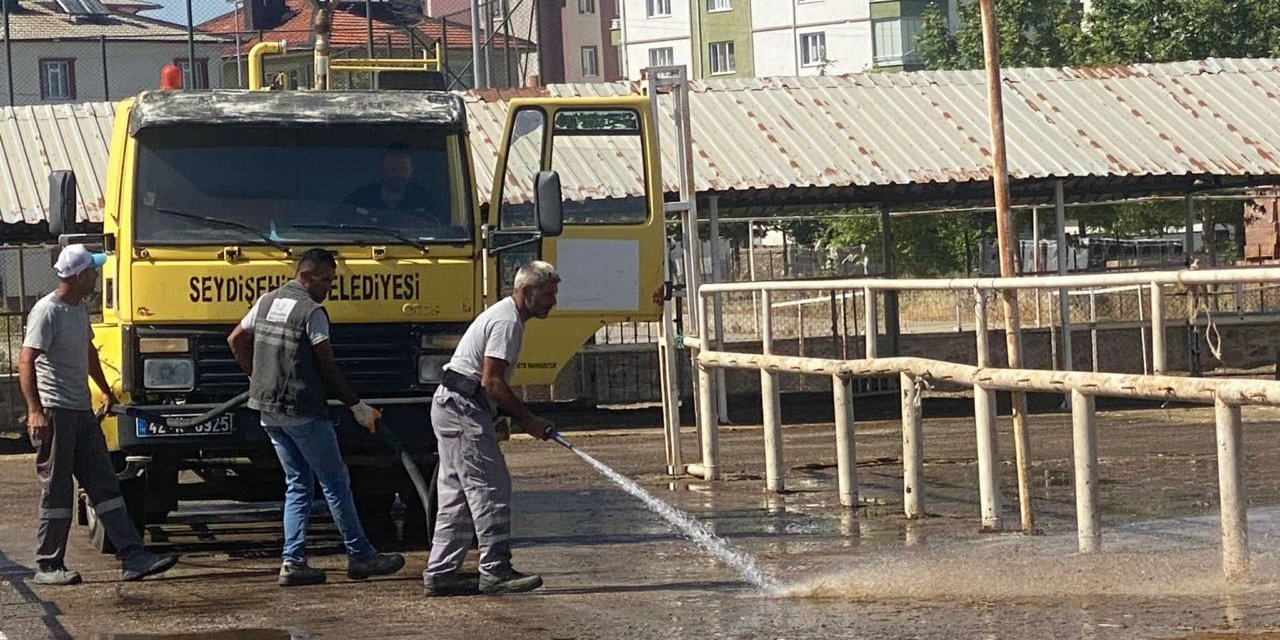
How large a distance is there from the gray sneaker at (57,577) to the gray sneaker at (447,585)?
75.6 inches

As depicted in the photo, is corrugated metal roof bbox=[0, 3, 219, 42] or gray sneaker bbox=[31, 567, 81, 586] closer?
gray sneaker bbox=[31, 567, 81, 586]

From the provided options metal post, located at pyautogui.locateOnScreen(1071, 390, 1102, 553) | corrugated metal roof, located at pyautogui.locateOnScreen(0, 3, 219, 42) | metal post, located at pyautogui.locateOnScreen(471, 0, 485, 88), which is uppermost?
corrugated metal roof, located at pyautogui.locateOnScreen(0, 3, 219, 42)

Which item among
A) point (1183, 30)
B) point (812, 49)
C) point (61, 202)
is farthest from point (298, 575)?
point (812, 49)

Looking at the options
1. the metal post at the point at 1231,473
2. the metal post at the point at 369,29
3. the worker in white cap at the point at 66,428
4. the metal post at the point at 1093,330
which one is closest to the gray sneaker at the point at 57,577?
the worker in white cap at the point at 66,428

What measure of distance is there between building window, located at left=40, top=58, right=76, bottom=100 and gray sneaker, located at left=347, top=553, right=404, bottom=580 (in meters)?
45.2

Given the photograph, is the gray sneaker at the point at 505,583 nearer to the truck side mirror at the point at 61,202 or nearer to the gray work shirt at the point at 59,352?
the gray work shirt at the point at 59,352

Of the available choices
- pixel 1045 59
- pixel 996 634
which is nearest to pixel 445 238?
pixel 996 634

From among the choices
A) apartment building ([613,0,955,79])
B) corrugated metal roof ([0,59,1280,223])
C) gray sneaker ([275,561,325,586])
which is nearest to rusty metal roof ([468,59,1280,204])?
corrugated metal roof ([0,59,1280,223])

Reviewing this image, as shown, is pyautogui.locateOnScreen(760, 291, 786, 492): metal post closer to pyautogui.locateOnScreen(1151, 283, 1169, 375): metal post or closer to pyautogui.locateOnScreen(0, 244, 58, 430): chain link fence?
pyautogui.locateOnScreen(1151, 283, 1169, 375): metal post

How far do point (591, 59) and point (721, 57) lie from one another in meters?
7.37

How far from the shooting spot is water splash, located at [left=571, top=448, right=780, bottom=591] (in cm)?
927

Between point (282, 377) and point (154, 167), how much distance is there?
185cm

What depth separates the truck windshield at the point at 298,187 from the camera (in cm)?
1059

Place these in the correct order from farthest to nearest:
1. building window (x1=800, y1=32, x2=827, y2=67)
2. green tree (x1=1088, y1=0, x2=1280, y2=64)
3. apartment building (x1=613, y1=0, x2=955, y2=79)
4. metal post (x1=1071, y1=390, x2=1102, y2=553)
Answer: building window (x1=800, y1=32, x2=827, y2=67)
apartment building (x1=613, y1=0, x2=955, y2=79)
green tree (x1=1088, y1=0, x2=1280, y2=64)
metal post (x1=1071, y1=390, x2=1102, y2=553)
